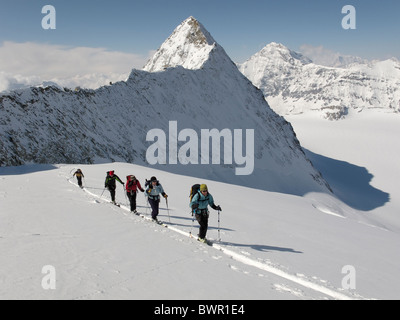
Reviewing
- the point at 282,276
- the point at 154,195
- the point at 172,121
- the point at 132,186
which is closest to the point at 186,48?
the point at 172,121

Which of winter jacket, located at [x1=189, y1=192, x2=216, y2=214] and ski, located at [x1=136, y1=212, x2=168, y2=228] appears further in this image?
ski, located at [x1=136, y1=212, x2=168, y2=228]

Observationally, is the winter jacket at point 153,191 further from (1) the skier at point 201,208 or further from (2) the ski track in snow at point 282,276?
(2) the ski track in snow at point 282,276

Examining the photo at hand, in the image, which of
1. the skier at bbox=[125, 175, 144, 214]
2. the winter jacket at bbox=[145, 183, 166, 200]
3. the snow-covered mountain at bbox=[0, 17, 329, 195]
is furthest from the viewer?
the snow-covered mountain at bbox=[0, 17, 329, 195]

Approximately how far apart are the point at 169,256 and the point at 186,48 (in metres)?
87.3

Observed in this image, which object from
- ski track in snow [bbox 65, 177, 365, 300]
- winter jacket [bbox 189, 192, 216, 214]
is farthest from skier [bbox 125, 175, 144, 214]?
ski track in snow [bbox 65, 177, 365, 300]

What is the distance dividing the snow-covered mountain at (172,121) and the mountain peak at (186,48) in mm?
372

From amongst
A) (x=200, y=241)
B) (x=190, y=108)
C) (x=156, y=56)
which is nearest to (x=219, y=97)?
(x=190, y=108)

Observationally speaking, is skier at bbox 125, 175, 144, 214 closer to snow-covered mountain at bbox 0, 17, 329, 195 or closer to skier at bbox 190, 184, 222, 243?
skier at bbox 190, 184, 222, 243

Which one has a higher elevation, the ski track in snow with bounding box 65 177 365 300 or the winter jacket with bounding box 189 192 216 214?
the winter jacket with bounding box 189 192 216 214

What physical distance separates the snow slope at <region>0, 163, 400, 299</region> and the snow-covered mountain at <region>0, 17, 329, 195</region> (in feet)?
84.9

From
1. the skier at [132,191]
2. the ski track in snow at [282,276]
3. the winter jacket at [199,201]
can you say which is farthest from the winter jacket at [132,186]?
the ski track in snow at [282,276]

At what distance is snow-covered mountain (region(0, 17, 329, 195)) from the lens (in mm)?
38812

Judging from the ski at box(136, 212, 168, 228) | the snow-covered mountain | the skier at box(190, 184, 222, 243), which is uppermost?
the snow-covered mountain
